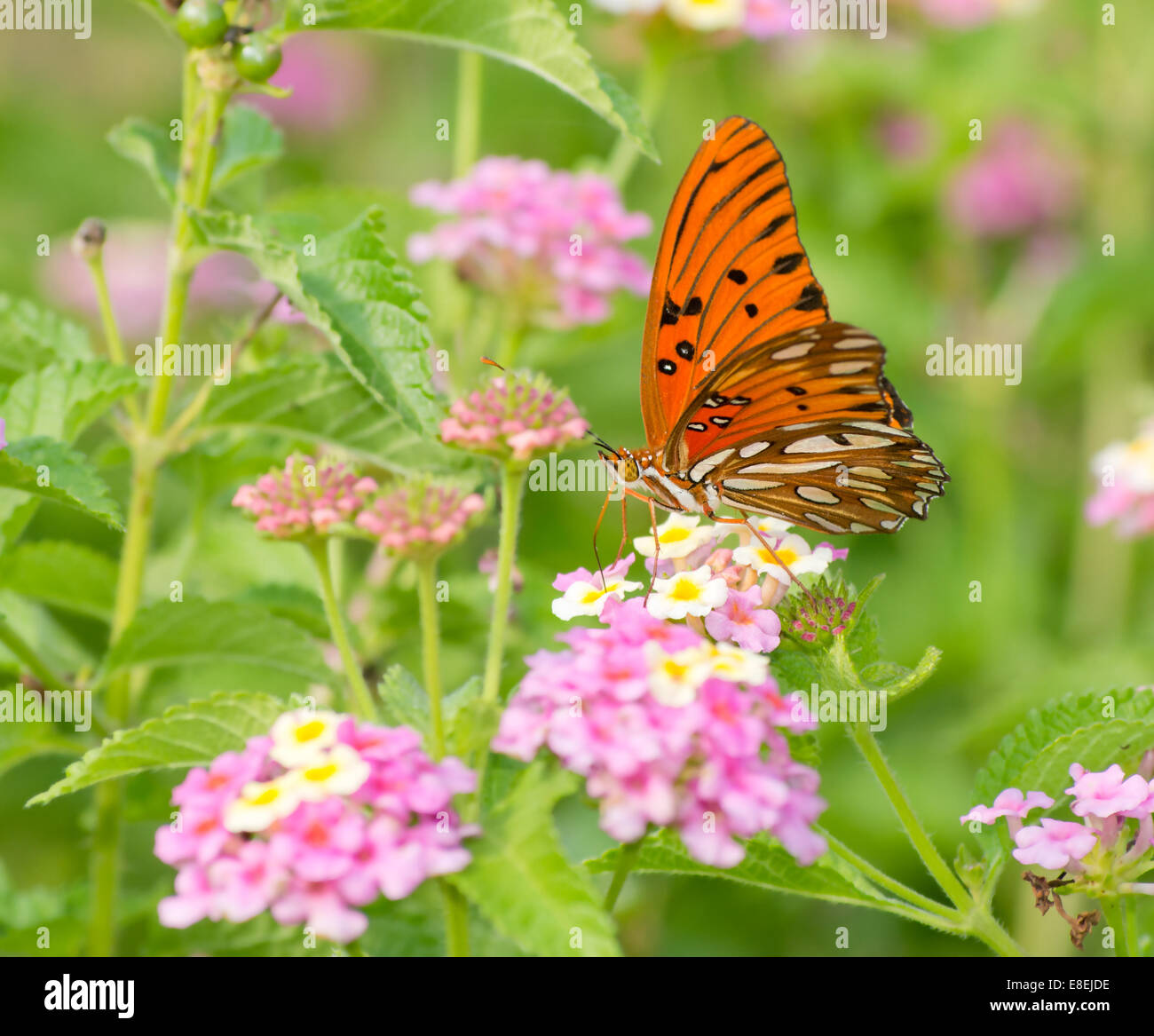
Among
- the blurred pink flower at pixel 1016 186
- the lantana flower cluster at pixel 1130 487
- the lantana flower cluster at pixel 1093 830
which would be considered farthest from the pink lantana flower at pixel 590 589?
the blurred pink flower at pixel 1016 186

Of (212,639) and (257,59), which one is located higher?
(257,59)

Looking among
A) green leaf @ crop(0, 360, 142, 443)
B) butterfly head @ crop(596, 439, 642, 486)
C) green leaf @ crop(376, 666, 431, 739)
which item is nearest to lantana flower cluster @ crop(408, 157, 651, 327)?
butterfly head @ crop(596, 439, 642, 486)

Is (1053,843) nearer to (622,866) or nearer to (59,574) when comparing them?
(622,866)

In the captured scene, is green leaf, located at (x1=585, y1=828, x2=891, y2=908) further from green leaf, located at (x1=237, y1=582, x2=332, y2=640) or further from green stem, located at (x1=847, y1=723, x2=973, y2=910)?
green leaf, located at (x1=237, y1=582, x2=332, y2=640)

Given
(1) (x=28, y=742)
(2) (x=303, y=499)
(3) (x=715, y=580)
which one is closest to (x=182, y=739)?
(2) (x=303, y=499)

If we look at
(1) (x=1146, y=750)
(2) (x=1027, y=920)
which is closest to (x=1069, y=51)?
(2) (x=1027, y=920)

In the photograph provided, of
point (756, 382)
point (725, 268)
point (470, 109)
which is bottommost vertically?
point (756, 382)
